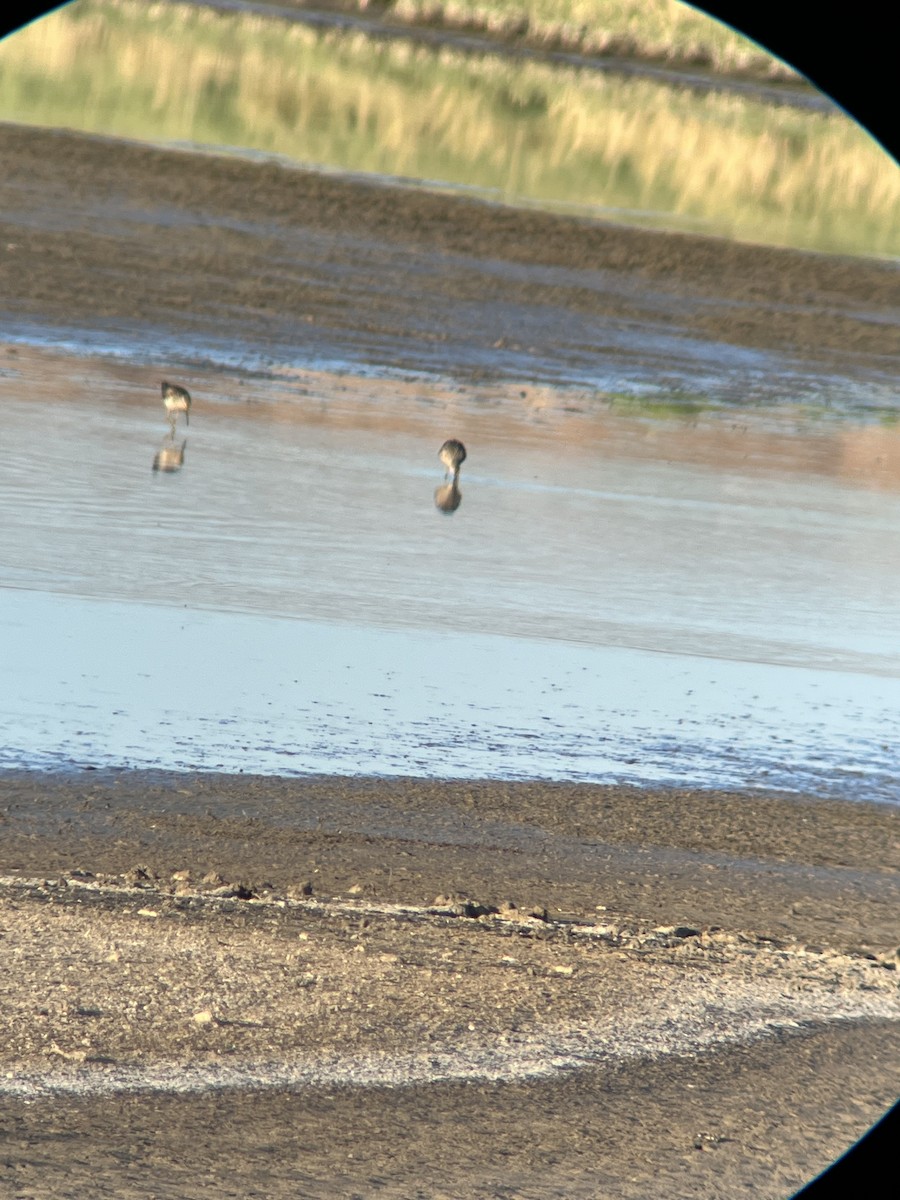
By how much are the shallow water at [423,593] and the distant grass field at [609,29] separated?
67.3ft

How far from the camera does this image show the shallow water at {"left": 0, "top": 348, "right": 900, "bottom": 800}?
7504 mm

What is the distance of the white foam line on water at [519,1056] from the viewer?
4672 millimetres

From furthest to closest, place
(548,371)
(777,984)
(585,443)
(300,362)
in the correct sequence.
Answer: (548,371)
(300,362)
(585,443)
(777,984)

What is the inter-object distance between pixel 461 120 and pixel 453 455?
1849cm

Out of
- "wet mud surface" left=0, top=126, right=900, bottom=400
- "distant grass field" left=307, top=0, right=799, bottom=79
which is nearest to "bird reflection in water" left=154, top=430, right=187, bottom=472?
"wet mud surface" left=0, top=126, right=900, bottom=400

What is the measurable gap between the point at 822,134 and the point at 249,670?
1095 inches

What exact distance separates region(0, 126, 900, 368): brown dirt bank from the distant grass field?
1127 centimetres

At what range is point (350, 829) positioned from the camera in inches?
256

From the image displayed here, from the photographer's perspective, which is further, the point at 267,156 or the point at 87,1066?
the point at 267,156

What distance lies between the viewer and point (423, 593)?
935 cm

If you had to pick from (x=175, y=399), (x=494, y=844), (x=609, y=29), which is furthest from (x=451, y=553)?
(x=609, y=29)

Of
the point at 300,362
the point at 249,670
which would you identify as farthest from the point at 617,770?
the point at 300,362

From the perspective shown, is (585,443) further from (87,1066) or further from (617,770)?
(87,1066)

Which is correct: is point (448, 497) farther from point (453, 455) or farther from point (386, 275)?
point (386, 275)
